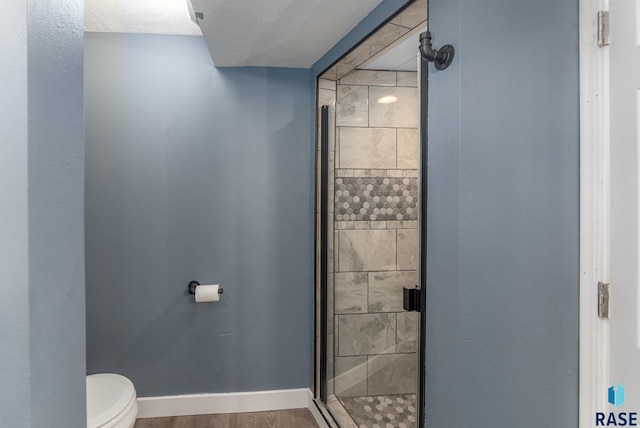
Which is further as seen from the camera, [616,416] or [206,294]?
[206,294]

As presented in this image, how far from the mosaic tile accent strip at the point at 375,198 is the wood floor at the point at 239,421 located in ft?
4.10

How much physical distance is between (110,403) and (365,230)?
1.59 metres

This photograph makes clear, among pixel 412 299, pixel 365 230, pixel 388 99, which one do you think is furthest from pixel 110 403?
pixel 388 99

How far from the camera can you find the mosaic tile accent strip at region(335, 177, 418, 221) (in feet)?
8.71

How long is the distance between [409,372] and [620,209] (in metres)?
1.42

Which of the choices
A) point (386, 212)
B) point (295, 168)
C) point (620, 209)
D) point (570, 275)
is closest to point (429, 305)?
point (570, 275)

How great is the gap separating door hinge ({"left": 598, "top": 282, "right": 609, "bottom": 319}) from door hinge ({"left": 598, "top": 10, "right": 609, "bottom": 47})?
2.30 feet

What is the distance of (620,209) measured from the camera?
4.03 feet

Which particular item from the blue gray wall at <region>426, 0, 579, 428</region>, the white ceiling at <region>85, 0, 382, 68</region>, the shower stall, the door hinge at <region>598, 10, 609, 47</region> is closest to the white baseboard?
the shower stall

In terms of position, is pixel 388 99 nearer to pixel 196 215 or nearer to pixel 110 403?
pixel 196 215

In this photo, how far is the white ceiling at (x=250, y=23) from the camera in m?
1.89

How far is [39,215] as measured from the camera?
0.85 metres

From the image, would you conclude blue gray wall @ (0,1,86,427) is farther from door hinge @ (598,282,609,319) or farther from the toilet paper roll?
the toilet paper roll

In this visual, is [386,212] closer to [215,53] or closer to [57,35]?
[215,53]
